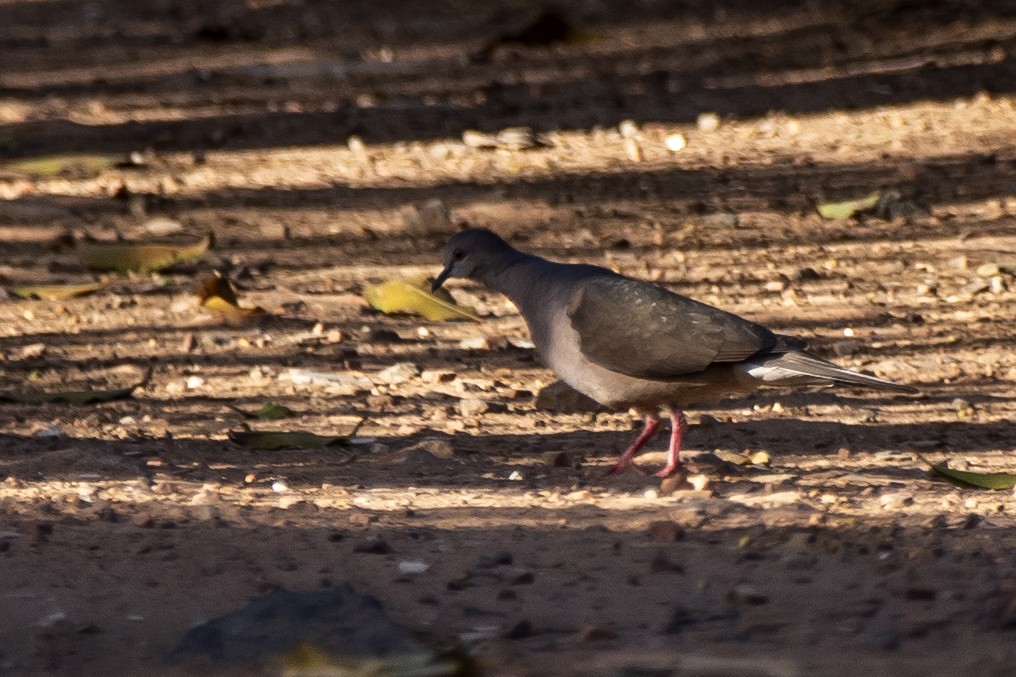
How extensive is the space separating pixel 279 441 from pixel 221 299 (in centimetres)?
162

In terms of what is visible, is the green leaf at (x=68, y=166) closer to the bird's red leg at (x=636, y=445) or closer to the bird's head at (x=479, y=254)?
the bird's head at (x=479, y=254)

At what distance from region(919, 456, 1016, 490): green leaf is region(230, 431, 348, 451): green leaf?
1.93 meters

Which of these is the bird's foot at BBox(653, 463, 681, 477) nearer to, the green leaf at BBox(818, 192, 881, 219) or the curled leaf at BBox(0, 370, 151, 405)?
the curled leaf at BBox(0, 370, 151, 405)

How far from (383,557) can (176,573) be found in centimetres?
54

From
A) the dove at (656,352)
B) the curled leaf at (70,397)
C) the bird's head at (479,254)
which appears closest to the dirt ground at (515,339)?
the curled leaf at (70,397)

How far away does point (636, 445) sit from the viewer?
528cm

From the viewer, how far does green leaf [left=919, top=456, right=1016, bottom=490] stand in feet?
15.8

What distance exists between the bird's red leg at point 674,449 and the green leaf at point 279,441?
107cm

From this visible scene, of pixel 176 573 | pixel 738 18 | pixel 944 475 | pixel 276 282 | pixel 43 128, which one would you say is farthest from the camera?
pixel 738 18

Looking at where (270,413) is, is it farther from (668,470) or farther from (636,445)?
(668,470)

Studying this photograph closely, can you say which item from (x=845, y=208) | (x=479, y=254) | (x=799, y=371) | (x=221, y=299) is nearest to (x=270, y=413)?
(x=479, y=254)

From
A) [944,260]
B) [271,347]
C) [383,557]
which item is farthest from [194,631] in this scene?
[944,260]

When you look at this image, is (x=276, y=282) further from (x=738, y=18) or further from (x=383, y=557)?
(x=738, y=18)

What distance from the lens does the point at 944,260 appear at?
7.61m
